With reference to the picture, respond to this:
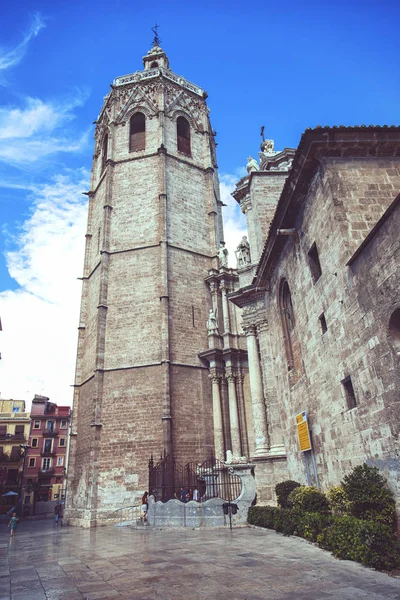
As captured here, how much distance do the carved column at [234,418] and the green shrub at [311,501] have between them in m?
10.0

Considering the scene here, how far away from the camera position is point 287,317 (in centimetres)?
1358

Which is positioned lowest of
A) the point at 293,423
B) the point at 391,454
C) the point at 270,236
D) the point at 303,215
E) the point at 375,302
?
the point at 391,454

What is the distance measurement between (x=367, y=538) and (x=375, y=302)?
12.1 ft

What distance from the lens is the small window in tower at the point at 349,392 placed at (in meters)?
8.48

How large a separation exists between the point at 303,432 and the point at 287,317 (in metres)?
3.84

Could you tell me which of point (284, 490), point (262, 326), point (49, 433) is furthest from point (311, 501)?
point (49, 433)

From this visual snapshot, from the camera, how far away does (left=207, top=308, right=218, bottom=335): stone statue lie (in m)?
22.4

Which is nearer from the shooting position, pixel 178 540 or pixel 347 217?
pixel 347 217

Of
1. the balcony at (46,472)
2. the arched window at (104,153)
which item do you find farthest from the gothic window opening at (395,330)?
the balcony at (46,472)

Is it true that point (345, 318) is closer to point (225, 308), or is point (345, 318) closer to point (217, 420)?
point (217, 420)

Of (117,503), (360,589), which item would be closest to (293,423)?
(360,589)

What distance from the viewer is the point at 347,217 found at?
8.69 metres

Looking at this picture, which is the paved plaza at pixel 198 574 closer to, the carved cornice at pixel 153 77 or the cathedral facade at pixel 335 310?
the cathedral facade at pixel 335 310

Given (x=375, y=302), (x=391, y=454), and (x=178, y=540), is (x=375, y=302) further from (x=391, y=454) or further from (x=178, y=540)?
(x=178, y=540)
